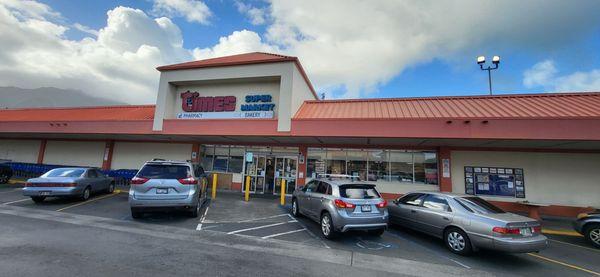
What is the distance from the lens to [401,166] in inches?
569

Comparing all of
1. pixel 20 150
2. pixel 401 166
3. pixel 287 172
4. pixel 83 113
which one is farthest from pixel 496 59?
pixel 20 150

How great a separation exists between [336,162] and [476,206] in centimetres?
879

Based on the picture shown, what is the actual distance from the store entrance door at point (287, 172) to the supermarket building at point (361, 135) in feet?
0.20

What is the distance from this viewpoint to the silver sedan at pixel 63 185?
409 inches

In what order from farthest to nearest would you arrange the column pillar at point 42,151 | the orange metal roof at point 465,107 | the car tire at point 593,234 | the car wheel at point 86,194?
the column pillar at point 42,151, the car wheel at point 86,194, the orange metal roof at point 465,107, the car tire at point 593,234

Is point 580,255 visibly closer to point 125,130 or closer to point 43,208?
point 43,208

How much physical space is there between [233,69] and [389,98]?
9.18 meters

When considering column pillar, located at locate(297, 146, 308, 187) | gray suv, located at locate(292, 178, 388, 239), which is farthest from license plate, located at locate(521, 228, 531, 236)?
column pillar, located at locate(297, 146, 308, 187)

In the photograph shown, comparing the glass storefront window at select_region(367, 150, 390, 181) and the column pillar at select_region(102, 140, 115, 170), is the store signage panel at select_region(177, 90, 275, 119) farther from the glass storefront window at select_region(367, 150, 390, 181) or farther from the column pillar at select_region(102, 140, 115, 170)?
the column pillar at select_region(102, 140, 115, 170)

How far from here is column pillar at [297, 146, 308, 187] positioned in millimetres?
15445

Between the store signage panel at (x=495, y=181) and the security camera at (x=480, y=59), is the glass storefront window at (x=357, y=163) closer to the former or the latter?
the store signage panel at (x=495, y=181)

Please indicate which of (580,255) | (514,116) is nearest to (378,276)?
(580,255)

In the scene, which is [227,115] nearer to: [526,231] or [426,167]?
[426,167]

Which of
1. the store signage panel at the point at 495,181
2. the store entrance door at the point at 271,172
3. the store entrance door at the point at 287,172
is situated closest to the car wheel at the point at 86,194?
the store entrance door at the point at 271,172
